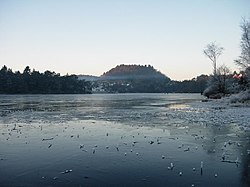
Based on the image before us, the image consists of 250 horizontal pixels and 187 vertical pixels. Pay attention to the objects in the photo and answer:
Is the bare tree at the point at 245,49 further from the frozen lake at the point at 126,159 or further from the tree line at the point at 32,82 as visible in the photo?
the tree line at the point at 32,82

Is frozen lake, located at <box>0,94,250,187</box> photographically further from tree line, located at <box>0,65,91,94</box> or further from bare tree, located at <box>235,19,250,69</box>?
tree line, located at <box>0,65,91,94</box>

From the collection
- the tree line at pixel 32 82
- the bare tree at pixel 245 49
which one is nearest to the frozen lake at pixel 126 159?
the bare tree at pixel 245 49

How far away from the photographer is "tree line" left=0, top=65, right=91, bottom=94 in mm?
150500

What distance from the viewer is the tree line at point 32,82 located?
15050 cm

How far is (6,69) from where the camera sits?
16475cm

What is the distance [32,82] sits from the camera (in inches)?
6235

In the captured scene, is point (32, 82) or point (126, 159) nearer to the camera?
point (126, 159)

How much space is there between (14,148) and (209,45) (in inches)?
2764

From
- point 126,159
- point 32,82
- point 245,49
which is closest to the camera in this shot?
point 126,159

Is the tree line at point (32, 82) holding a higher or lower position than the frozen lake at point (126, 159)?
higher

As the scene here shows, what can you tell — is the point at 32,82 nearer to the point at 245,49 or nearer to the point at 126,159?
the point at 245,49

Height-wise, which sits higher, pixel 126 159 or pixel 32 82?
pixel 32 82

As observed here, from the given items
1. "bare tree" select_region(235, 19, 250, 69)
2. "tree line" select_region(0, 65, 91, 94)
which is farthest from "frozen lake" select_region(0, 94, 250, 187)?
"tree line" select_region(0, 65, 91, 94)

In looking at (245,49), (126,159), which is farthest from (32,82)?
(126,159)
